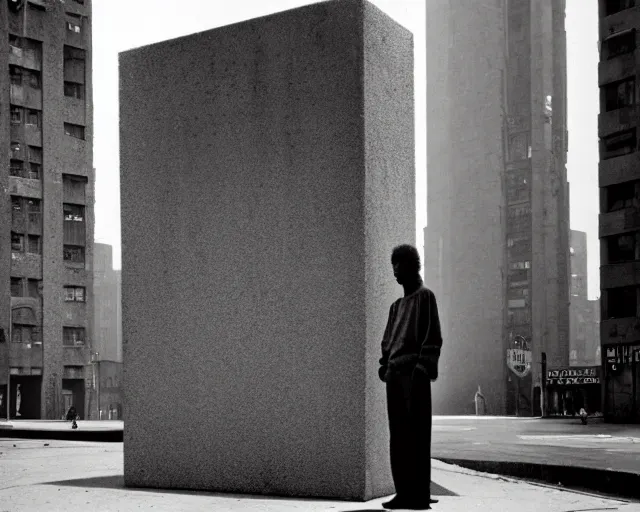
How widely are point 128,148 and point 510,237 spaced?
92691mm

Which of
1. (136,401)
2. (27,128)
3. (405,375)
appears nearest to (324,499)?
(405,375)

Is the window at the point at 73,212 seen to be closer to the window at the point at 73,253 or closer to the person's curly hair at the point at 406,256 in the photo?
the window at the point at 73,253

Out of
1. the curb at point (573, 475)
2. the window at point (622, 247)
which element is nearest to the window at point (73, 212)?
the window at point (622, 247)

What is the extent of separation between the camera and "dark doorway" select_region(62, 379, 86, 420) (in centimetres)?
6600

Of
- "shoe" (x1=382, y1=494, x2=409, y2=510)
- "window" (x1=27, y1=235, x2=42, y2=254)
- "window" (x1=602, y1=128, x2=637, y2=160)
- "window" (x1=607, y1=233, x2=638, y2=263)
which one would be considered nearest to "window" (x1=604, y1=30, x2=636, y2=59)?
"window" (x1=602, y1=128, x2=637, y2=160)

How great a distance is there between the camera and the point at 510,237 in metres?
98.9

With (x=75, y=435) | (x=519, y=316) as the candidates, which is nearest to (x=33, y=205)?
(x=75, y=435)

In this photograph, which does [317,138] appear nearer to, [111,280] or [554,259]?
[554,259]

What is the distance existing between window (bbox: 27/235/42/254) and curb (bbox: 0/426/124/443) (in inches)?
1786

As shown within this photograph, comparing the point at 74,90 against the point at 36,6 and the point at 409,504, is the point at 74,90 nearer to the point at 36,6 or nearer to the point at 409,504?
the point at 36,6

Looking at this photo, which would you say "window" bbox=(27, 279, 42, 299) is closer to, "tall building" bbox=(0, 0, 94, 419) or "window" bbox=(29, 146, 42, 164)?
"tall building" bbox=(0, 0, 94, 419)

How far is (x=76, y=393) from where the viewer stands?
66.5 meters

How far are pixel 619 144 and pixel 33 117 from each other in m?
36.3

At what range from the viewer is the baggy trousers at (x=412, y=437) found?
21.8ft
